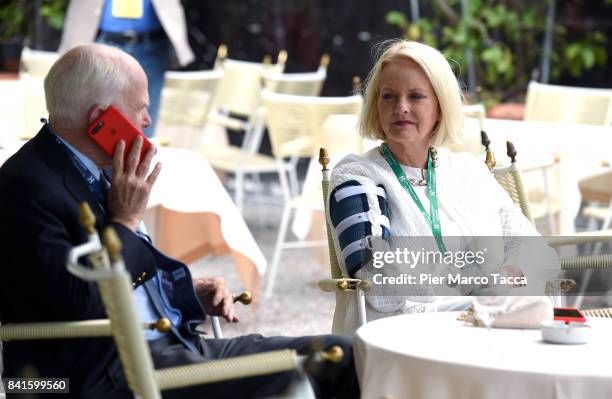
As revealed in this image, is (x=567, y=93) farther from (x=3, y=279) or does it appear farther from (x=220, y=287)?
(x=3, y=279)

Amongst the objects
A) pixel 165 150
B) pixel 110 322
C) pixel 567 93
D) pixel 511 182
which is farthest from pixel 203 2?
pixel 110 322

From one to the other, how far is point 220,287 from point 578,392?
3.57 ft

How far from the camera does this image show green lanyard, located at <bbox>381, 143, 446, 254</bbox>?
3.36 metres

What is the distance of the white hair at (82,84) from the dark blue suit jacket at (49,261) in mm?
65

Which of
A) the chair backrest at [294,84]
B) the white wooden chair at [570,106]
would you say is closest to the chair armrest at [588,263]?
the white wooden chair at [570,106]

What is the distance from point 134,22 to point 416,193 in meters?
3.77

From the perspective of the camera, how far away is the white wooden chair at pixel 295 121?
6410mm

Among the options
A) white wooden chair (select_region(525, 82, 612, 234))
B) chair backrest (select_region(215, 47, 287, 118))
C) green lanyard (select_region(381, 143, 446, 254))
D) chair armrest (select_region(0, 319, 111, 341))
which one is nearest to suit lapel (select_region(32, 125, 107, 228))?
chair armrest (select_region(0, 319, 111, 341))

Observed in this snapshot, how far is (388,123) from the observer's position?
3.47m

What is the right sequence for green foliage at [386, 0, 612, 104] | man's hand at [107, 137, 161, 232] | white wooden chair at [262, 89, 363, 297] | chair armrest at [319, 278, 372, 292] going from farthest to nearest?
green foliage at [386, 0, 612, 104], white wooden chair at [262, 89, 363, 297], chair armrest at [319, 278, 372, 292], man's hand at [107, 137, 161, 232]

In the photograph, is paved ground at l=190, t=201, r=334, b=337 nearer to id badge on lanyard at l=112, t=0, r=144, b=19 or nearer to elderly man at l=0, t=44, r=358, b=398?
id badge on lanyard at l=112, t=0, r=144, b=19

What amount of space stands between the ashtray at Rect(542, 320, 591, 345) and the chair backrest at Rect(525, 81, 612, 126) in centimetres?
436

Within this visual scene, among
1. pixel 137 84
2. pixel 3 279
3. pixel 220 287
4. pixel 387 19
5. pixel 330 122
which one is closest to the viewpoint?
pixel 3 279

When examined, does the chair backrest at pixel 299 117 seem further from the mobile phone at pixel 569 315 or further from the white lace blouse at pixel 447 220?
the mobile phone at pixel 569 315
